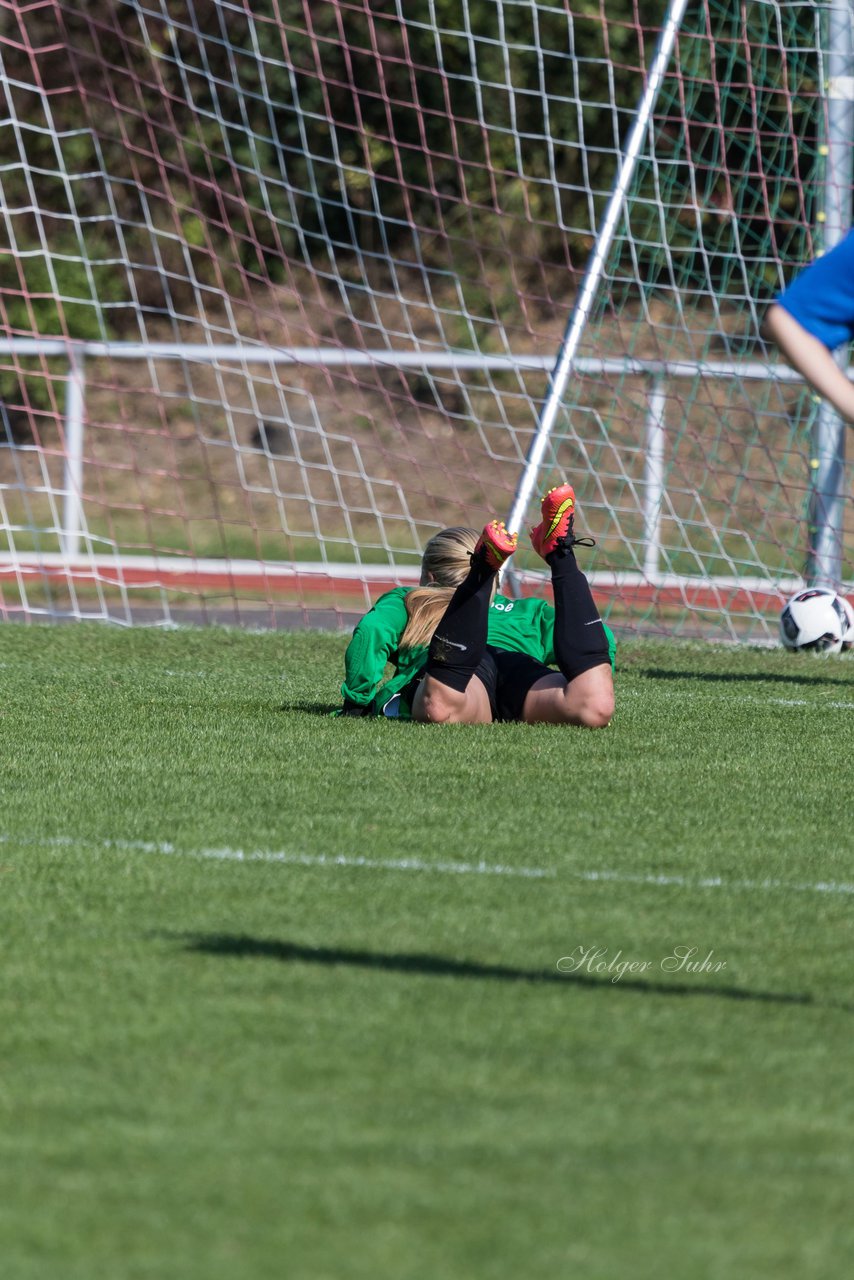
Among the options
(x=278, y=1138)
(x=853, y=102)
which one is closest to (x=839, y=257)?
(x=278, y=1138)

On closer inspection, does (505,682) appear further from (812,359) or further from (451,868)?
(812,359)

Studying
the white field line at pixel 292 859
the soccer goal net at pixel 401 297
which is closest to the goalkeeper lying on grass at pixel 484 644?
the white field line at pixel 292 859

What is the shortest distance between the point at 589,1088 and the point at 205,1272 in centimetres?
71

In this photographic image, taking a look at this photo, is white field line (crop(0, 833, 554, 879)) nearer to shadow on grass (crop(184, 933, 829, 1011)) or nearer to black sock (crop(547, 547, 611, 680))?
shadow on grass (crop(184, 933, 829, 1011))

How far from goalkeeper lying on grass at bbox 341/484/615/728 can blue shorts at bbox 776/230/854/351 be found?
2054mm

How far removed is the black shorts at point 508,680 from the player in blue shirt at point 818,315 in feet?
9.18

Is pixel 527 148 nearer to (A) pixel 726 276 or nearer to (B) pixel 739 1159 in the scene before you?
(A) pixel 726 276

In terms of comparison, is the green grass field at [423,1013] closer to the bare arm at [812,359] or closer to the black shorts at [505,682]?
the black shorts at [505,682]

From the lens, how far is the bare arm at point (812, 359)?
304 cm

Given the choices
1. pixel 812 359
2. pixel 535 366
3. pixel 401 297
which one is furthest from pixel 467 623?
pixel 401 297

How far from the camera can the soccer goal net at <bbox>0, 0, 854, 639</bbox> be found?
381 inches

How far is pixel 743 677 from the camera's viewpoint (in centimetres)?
744

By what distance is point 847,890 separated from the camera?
362 cm

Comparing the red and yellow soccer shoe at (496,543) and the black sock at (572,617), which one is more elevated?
the red and yellow soccer shoe at (496,543)
